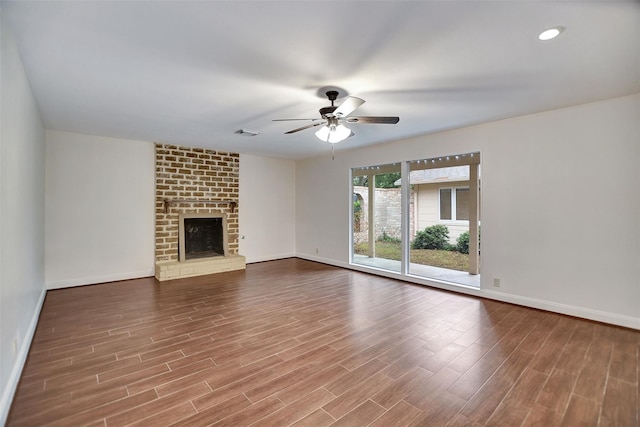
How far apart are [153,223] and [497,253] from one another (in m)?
5.80

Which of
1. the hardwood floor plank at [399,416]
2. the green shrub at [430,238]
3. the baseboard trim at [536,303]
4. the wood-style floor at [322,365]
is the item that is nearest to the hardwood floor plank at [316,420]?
the wood-style floor at [322,365]

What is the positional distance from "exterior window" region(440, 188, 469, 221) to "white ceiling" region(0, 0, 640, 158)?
1800 mm

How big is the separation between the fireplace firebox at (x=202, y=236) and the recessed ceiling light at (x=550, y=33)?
5748mm

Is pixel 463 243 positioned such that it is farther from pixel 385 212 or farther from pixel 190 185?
pixel 190 185

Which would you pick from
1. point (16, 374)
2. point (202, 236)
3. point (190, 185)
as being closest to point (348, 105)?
point (16, 374)

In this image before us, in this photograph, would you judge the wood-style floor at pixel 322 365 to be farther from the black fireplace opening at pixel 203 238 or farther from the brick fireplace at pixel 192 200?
the black fireplace opening at pixel 203 238

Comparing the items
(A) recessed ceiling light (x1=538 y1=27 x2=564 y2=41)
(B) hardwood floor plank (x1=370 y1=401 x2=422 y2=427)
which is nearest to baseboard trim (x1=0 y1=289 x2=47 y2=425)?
(B) hardwood floor plank (x1=370 y1=401 x2=422 y2=427)

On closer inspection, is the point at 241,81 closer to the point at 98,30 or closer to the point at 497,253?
the point at 98,30

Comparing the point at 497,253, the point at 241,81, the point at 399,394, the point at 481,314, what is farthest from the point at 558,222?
the point at 241,81

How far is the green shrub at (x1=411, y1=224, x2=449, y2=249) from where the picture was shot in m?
5.34

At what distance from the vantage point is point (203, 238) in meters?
6.15

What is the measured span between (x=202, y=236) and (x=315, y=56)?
488 centimetres

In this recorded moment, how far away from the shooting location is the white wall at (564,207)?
3131 millimetres

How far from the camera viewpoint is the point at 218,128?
14.3 ft
